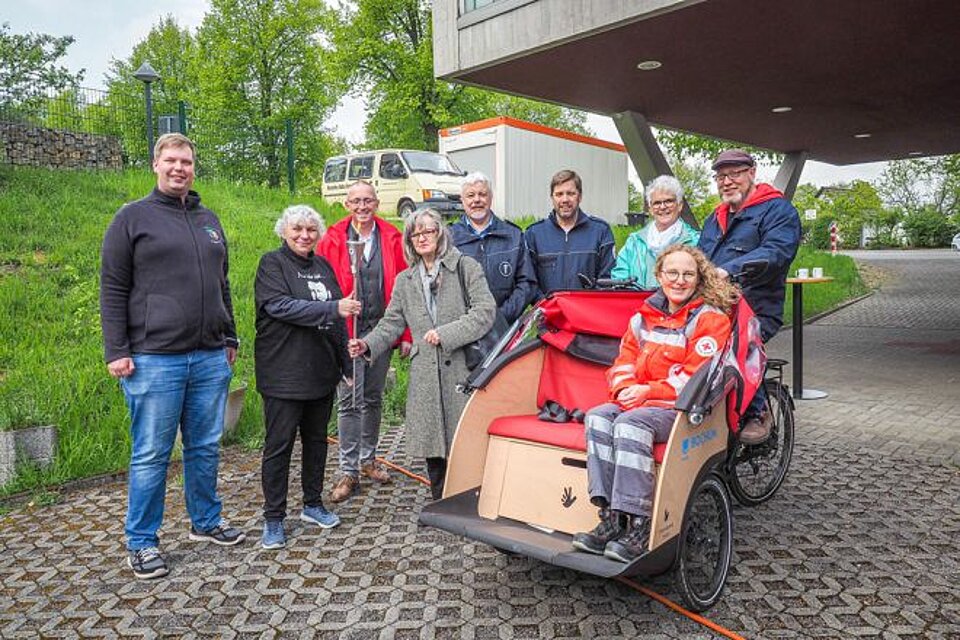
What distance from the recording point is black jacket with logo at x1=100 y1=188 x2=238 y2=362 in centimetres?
335

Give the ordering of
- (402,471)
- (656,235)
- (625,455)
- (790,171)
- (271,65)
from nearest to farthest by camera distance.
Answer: (625,455) → (656,235) → (402,471) → (790,171) → (271,65)

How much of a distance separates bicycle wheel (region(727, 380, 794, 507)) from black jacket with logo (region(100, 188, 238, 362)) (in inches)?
117

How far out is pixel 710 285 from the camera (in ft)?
10.8

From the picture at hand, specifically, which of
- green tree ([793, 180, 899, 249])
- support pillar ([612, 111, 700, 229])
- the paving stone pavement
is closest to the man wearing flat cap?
the paving stone pavement

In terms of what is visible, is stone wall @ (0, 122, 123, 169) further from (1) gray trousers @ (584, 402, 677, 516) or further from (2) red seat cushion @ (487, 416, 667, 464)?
(1) gray trousers @ (584, 402, 677, 516)

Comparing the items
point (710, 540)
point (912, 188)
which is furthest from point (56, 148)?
point (912, 188)

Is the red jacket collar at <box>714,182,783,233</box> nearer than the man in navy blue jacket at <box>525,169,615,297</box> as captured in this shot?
Yes

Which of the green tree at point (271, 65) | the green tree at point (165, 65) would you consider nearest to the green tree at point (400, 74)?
the green tree at point (271, 65)

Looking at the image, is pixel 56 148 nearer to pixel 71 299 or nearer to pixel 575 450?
pixel 71 299

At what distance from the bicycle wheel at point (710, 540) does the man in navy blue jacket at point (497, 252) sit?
5.43 feet

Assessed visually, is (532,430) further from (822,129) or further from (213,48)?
(213,48)

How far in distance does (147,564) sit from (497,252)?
2498 mm

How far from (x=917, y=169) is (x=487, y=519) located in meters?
53.8

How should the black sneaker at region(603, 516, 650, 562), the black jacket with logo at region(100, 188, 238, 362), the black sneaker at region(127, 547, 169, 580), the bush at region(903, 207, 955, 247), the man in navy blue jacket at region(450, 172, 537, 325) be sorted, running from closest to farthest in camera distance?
1. the black sneaker at region(603, 516, 650, 562)
2. the black jacket with logo at region(100, 188, 238, 362)
3. the black sneaker at region(127, 547, 169, 580)
4. the man in navy blue jacket at region(450, 172, 537, 325)
5. the bush at region(903, 207, 955, 247)
